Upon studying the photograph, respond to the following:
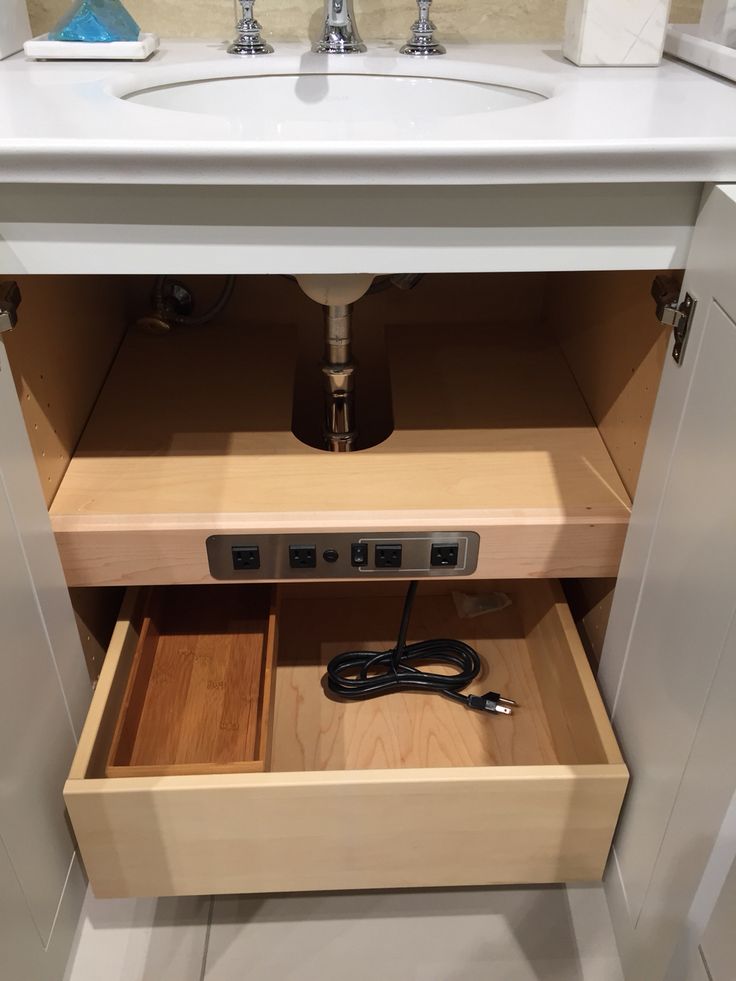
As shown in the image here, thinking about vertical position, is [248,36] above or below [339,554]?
above

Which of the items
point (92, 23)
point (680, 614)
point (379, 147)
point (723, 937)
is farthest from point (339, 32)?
point (723, 937)

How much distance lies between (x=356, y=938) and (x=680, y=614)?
1.67 ft

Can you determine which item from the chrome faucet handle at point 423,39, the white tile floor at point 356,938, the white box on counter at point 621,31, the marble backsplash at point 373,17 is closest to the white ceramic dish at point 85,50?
the marble backsplash at point 373,17

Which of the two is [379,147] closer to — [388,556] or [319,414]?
[388,556]

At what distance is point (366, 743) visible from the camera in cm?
92

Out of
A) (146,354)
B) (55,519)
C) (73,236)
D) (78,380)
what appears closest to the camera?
(73,236)

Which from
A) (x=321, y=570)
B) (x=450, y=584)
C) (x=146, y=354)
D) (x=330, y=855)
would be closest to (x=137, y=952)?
(x=330, y=855)

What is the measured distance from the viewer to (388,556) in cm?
79

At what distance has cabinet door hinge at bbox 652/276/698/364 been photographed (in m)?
0.63

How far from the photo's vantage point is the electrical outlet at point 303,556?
0.78 m

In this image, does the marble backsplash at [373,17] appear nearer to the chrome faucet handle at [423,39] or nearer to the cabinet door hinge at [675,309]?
the chrome faucet handle at [423,39]

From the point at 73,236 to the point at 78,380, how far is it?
0.30m

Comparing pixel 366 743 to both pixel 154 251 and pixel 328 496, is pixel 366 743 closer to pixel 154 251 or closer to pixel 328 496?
pixel 328 496

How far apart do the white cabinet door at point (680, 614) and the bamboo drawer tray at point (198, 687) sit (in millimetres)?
352
